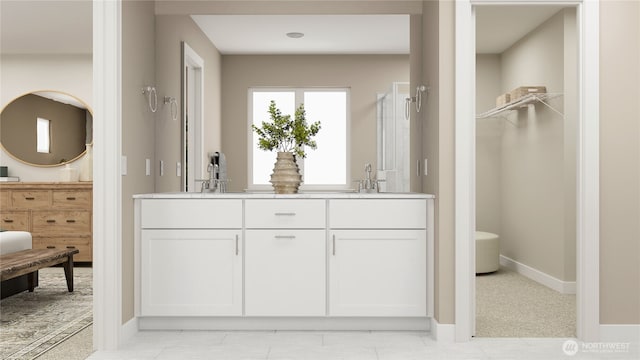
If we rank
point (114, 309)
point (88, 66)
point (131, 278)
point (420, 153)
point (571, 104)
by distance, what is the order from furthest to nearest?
point (88, 66) < point (571, 104) < point (420, 153) < point (131, 278) < point (114, 309)

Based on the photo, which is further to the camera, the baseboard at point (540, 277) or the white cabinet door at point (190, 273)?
the baseboard at point (540, 277)

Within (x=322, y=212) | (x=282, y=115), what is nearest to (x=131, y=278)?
(x=322, y=212)

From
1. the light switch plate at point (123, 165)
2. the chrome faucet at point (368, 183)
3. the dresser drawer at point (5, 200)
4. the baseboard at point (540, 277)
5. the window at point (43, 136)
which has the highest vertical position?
the window at point (43, 136)

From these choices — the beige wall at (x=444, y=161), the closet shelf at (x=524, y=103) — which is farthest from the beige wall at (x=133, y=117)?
the closet shelf at (x=524, y=103)

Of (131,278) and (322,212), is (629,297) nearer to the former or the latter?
(322,212)

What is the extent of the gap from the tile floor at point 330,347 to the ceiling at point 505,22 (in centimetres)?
269

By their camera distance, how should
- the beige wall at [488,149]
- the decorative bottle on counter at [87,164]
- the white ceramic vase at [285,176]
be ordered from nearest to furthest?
the white ceramic vase at [285,176] < the beige wall at [488,149] < the decorative bottle on counter at [87,164]

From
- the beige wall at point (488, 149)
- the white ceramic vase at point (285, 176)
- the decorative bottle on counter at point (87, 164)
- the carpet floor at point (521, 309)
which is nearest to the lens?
the carpet floor at point (521, 309)

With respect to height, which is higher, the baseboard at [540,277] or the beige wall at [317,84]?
the beige wall at [317,84]

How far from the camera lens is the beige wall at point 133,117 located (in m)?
3.00

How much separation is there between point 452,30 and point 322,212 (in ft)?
4.13

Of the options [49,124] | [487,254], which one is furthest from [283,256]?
[49,124]

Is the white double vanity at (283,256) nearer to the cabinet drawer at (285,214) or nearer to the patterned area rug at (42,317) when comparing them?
the cabinet drawer at (285,214)

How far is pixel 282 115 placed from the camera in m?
3.74
